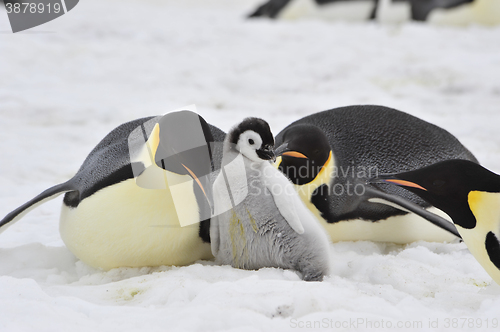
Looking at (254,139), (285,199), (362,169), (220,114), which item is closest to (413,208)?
(362,169)

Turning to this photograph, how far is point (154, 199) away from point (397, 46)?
4.39 m

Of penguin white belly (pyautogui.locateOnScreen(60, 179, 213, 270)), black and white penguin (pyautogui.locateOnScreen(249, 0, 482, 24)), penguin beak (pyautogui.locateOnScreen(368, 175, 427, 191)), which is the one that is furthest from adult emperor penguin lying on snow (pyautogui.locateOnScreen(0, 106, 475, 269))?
black and white penguin (pyautogui.locateOnScreen(249, 0, 482, 24))

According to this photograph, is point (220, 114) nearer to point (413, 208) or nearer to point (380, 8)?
point (413, 208)

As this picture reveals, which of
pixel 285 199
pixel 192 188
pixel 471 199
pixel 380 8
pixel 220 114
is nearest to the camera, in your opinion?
pixel 471 199

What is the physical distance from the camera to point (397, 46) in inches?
207

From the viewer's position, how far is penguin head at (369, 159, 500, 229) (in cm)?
130

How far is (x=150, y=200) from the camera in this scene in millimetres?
1599

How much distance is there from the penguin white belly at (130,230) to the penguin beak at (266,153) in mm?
314

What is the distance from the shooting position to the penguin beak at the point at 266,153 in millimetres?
1488

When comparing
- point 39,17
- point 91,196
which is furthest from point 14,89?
point 91,196

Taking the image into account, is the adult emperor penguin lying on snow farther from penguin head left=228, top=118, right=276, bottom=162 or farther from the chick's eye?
the chick's eye

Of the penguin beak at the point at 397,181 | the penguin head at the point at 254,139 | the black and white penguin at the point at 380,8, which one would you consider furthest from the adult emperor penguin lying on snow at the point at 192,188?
the black and white penguin at the point at 380,8

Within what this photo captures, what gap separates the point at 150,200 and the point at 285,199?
17.9 inches

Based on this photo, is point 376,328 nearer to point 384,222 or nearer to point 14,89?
point 384,222
